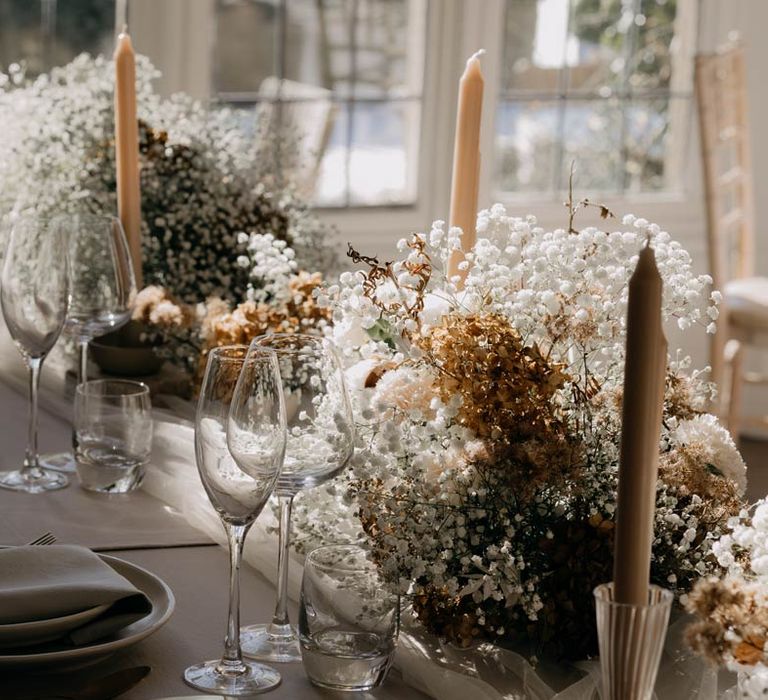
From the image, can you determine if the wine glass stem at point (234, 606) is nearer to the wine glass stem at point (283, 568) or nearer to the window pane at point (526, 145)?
the wine glass stem at point (283, 568)

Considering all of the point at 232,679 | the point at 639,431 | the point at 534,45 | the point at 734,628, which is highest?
the point at 534,45

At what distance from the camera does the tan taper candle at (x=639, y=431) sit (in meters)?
0.63

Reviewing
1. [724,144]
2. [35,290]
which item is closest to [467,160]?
[35,290]

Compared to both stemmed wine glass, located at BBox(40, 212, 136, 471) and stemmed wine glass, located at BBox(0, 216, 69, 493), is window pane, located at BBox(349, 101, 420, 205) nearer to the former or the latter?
stemmed wine glass, located at BBox(40, 212, 136, 471)

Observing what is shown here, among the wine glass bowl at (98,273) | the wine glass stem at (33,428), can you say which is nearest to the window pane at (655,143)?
the wine glass bowl at (98,273)

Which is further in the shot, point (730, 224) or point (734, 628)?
point (730, 224)

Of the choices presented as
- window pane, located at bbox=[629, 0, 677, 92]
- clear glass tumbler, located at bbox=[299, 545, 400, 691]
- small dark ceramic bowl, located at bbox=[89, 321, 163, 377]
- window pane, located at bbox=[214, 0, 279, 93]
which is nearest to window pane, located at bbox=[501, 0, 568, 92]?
window pane, located at bbox=[629, 0, 677, 92]

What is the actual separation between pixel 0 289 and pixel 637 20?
129 inches

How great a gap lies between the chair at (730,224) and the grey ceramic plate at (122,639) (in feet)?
8.19

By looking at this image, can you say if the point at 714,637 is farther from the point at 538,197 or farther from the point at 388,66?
the point at 538,197

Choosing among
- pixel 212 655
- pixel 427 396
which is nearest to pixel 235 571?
pixel 212 655

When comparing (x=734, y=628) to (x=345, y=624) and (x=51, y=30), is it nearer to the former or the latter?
(x=345, y=624)

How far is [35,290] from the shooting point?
133 centimetres

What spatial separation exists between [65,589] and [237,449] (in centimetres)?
17
